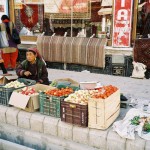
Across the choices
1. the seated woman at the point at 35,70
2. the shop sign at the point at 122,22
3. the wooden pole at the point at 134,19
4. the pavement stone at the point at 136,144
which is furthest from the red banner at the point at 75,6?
the pavement stone at the point at 136,144

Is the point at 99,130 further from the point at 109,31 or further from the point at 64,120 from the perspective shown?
the point at 109,31

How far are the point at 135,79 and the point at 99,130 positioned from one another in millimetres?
4374

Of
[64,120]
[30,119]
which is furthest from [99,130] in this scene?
[30,119]

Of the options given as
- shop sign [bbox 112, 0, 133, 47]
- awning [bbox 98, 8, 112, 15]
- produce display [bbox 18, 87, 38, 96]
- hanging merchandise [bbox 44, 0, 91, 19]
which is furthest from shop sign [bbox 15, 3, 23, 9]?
produce display [bbox 18, 87, 38, 96]

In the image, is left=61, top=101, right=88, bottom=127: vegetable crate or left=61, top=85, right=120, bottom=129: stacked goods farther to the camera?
left=61, top=101, right=88, bottom=127: vegetable crate

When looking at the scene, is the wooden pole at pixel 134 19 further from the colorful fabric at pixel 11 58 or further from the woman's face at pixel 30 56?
the woman's face at pixel 30 56

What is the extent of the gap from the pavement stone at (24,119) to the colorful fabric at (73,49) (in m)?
4.40

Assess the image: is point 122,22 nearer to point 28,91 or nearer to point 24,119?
point 28,91

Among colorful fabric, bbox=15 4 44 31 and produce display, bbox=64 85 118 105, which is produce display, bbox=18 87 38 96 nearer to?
produce display, bbox=64 85 118 105


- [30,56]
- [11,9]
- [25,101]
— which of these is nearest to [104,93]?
[25,101]

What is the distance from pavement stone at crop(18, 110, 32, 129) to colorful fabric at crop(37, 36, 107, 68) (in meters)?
4.40

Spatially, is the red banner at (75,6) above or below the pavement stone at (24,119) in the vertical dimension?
above

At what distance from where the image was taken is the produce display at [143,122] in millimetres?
3429

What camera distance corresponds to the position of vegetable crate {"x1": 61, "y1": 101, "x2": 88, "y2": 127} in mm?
3518
